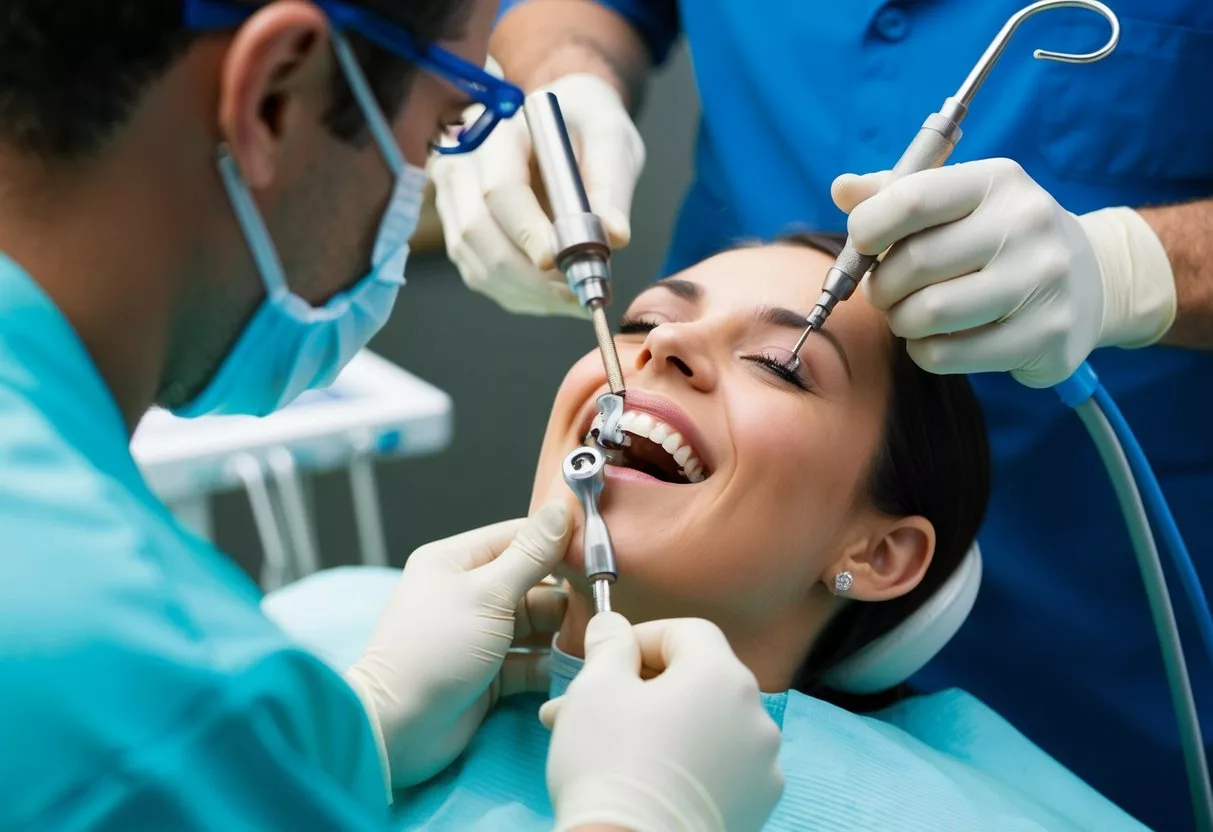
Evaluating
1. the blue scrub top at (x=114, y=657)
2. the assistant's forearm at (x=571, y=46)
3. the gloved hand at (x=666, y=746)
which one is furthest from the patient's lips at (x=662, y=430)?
the assistant's forearm at (x=571, y=46)

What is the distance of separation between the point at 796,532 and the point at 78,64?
83 cm

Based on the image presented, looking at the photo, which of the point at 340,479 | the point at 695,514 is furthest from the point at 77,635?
the point at 340,479

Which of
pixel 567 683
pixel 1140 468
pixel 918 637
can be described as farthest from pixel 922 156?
Answer: pixel 567 683

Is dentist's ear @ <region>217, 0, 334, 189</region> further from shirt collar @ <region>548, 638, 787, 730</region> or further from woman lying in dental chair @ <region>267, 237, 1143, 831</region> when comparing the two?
shirt collar @ <region>548, 638, 787, 730</region>

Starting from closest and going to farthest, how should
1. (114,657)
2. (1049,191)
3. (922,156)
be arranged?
1. (114,657)
2. (922,156)
3. (1049,191)

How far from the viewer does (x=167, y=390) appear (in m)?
0.95

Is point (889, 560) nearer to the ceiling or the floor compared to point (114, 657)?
nearer to the floor

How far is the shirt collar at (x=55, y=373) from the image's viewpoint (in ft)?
2.53

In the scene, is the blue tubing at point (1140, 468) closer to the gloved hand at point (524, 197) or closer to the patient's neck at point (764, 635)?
the patient's neck at point (764, 635)

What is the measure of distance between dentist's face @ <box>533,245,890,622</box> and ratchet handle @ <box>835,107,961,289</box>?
5.6 inches

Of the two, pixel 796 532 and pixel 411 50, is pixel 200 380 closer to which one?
pixel 411 50

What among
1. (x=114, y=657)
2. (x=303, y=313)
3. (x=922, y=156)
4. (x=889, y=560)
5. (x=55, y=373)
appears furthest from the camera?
(x=889, y=560)

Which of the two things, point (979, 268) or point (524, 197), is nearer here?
point (979, 268)

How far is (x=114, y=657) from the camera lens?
678 mm
